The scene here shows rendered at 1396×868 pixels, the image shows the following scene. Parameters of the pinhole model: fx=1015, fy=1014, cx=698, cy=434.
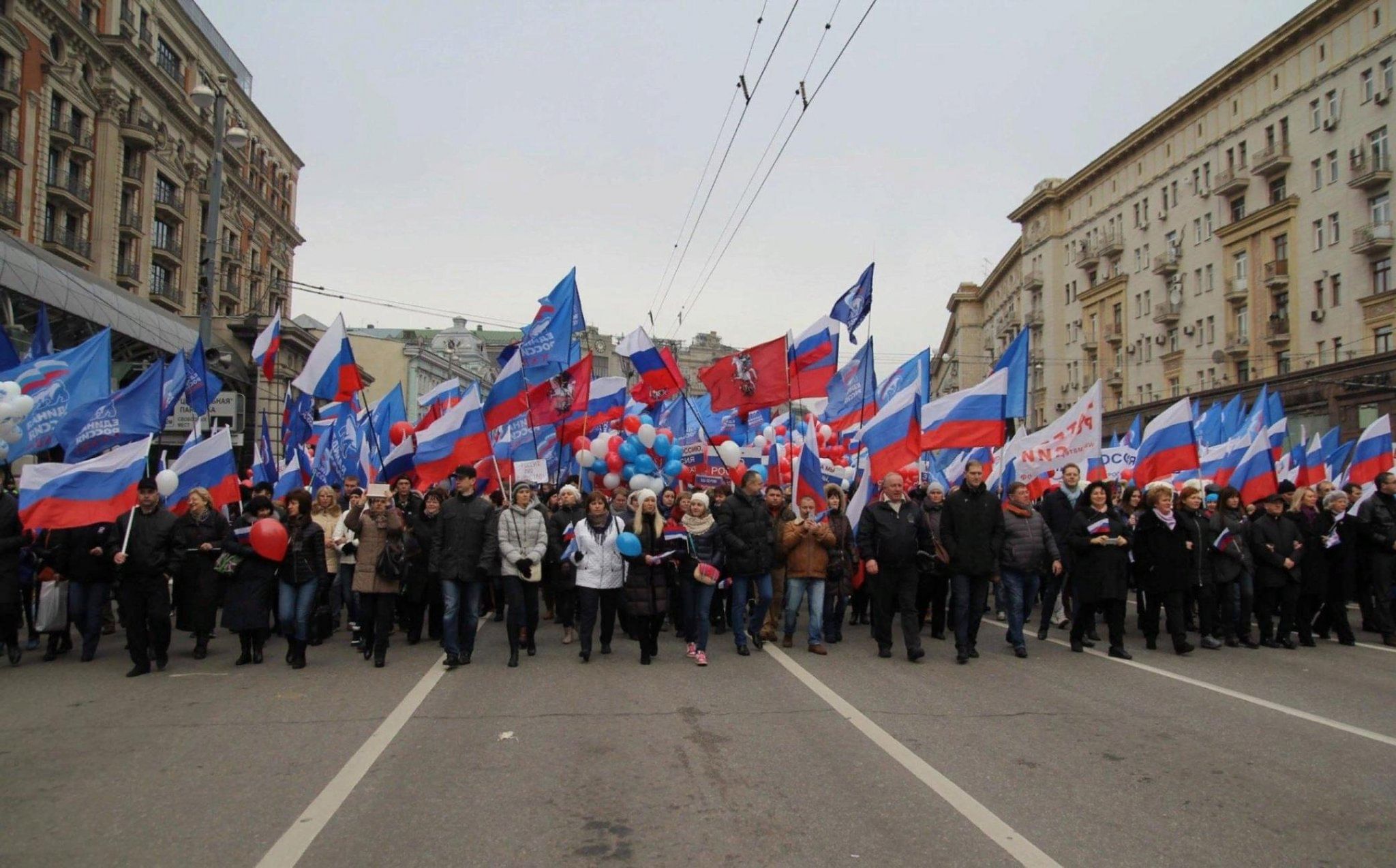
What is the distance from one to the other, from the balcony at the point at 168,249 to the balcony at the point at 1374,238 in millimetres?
52537

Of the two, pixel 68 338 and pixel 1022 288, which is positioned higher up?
pixel 1022 288

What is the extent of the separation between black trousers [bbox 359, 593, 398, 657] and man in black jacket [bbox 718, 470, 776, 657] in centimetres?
322

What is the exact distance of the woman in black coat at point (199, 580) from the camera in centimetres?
991

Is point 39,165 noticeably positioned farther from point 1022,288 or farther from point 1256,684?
point 1022,288

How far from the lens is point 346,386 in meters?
13.9

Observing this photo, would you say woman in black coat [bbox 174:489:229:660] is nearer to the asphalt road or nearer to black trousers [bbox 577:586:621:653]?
the asphalt road

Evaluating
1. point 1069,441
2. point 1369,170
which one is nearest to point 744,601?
point 1069,441

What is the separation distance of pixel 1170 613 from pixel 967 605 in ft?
7.37

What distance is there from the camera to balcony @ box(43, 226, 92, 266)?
40.0m

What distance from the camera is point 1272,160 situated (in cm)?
4606

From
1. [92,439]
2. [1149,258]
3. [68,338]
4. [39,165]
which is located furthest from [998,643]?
[1149,258]

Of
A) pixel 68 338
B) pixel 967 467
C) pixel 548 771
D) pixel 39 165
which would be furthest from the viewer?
pixel 39 165

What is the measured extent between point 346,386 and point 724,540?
6.65 metres

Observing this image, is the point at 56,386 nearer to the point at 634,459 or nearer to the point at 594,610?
the point at 594,610
